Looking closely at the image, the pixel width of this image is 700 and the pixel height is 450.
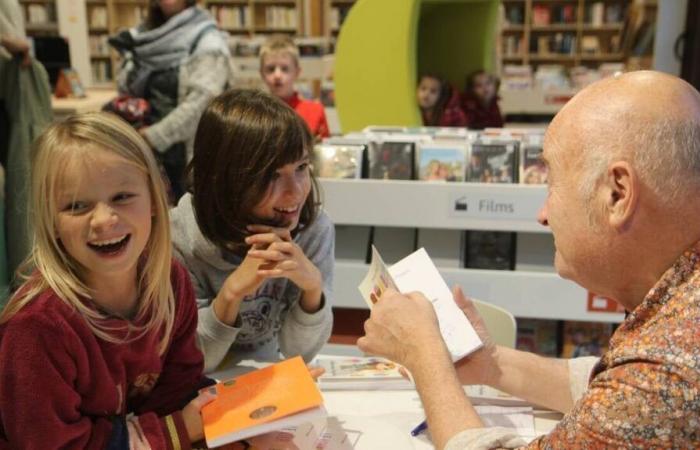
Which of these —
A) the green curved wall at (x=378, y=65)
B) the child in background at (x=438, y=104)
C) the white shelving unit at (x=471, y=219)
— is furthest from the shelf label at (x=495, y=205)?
the child in background at (x=438, y=104)

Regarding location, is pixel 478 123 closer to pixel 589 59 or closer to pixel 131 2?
pixel 589 59

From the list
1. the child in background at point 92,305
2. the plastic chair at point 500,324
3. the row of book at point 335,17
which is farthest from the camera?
the row of book at point 335,17

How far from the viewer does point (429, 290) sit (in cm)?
144

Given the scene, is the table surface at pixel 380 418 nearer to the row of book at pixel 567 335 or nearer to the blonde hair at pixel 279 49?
the row of book at pixel 567 335

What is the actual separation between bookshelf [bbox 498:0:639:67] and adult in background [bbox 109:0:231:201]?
5.99 m

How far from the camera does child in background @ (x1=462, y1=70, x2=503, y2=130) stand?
475 cm

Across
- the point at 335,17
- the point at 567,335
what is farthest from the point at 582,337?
the point at 335,17

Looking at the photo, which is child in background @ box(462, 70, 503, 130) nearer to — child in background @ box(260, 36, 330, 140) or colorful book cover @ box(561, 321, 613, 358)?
child in background @ box(260, 36, 330, 140)

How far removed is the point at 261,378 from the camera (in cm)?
130

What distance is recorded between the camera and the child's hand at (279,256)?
1466mm

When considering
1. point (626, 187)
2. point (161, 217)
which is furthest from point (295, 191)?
point (626, 187)

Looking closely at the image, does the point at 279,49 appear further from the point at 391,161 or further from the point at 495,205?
the point at 495,205

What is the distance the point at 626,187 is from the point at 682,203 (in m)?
0.07

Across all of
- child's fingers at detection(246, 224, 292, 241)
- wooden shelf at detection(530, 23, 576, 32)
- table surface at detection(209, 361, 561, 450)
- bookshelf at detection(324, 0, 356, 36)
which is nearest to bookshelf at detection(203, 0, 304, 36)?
bookshelf at detection(324, 0, 356, 36)
